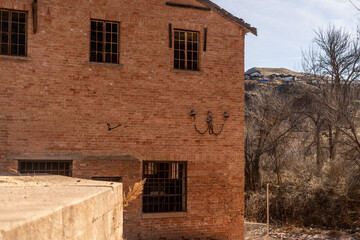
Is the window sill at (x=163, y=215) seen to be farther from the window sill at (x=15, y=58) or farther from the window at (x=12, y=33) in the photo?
the window at (x=12, y=33)

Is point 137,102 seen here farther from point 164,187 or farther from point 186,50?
point 164,187

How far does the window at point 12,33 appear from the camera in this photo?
10.0m

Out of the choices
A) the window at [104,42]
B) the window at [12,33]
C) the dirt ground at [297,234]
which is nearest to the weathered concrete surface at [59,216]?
the window at [104,42]

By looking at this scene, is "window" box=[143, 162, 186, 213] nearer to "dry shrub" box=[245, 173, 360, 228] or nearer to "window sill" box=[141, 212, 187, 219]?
"window sill" box=[141, 212, 187, 219]

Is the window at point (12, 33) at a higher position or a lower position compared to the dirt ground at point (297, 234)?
higher

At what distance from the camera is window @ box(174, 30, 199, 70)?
1152 cm

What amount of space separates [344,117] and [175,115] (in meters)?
10.8

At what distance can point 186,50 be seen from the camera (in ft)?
38.0

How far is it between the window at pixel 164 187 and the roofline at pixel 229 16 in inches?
189

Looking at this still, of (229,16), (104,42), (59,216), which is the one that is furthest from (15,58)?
(59,216)

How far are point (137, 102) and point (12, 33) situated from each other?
12.7ft

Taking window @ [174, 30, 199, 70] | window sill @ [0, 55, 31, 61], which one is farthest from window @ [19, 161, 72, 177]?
window @ [174, 30, 199, 70]

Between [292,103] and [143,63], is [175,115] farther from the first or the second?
[292,103]

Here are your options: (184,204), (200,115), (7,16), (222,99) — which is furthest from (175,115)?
(7,16)
